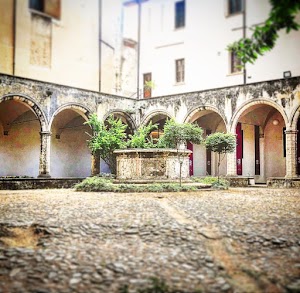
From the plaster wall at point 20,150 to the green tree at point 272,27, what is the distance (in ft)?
59.0

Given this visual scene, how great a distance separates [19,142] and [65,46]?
5.71 m

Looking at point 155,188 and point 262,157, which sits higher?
point 262,157

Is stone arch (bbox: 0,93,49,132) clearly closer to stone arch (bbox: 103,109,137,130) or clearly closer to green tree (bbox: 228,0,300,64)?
stone arch (bbox: 103,109,137,130)

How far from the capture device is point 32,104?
666 inches

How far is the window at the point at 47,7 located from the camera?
20.3 m

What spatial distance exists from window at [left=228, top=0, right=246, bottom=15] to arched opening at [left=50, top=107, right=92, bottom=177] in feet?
31.8

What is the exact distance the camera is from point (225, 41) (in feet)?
69.5

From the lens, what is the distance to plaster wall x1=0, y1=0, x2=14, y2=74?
19.0m

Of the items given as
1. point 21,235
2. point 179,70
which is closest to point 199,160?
point 179,70

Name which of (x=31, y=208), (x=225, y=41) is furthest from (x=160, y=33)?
(x=31, y=208)

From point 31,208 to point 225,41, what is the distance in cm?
1602

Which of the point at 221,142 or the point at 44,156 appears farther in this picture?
the point at 44,156

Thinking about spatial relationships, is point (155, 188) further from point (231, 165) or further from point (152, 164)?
point (231, 165)

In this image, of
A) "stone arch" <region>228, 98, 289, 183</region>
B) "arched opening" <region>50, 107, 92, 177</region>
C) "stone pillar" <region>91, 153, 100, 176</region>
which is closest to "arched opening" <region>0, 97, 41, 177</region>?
"arched opening" <region>50, 107, 92, 177</region>
